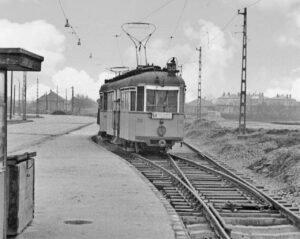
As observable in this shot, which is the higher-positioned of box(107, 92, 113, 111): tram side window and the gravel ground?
box(107, 92, 113, 111): tram side window

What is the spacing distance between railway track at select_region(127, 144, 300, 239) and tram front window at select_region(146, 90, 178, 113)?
15.7 feet

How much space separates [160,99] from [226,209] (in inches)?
392

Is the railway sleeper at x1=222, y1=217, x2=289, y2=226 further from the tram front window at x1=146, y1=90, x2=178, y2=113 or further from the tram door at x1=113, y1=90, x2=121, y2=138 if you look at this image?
the tram door at x1=113, y1=90, x2=121, y2=138

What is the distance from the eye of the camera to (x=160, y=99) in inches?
834

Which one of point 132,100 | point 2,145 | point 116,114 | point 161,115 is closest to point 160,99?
point 161,115

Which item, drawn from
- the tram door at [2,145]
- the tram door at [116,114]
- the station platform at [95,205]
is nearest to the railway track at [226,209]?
the station platform at [95,205]

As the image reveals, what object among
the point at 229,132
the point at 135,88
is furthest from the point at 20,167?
the point at 229,132

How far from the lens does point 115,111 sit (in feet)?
81.2

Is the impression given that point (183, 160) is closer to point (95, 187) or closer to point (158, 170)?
point (158, 170)

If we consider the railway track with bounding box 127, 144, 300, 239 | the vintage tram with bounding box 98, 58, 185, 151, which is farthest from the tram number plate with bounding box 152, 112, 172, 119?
the railway track with bounding box 127, 144, 300, 239

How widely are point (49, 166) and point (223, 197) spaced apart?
6.70 meters

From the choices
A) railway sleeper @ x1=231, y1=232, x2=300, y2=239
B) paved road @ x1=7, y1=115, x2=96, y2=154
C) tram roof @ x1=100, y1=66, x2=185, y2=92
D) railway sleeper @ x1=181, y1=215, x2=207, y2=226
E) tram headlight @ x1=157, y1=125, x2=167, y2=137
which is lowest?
railway sleeper @ x1=231, y1=232, x2=300, y2=239

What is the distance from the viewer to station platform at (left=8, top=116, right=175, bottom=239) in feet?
27.3

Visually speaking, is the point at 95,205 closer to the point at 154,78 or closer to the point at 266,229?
the point at 266,229
